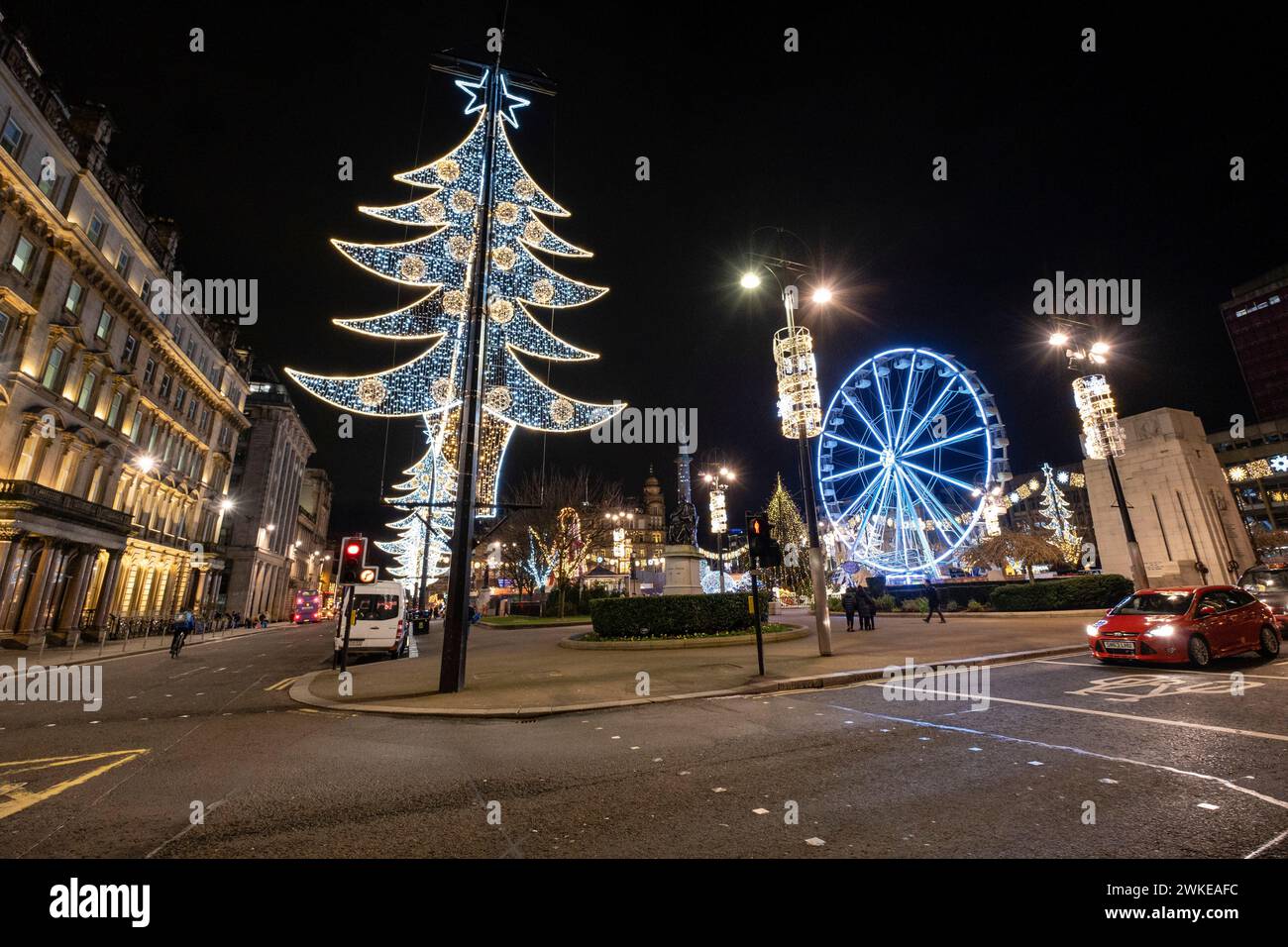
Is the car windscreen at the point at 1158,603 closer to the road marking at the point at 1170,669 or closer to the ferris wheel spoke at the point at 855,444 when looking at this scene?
the road marking at the point at 1170,669

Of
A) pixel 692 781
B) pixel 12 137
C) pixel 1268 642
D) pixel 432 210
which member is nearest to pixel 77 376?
pixel 12 137

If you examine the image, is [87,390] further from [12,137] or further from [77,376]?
[12,137]

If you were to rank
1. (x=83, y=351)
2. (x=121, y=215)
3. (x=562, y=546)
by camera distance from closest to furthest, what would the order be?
(x=83, y=351)
(x=121, y=215)
(x=562, y=546)

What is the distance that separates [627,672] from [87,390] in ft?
120

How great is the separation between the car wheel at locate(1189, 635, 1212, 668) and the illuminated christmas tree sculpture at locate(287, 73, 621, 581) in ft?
43.8

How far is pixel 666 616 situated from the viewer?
1759 cm

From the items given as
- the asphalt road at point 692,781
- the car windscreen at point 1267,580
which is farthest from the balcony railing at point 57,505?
the car windscreen at point 1267,580

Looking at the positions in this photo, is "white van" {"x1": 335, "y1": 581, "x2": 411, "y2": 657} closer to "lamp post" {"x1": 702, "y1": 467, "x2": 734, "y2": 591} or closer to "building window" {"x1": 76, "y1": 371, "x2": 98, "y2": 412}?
"lamp post" {"x1": 702, "y1": 467, "x2": 734, "y2": 591}

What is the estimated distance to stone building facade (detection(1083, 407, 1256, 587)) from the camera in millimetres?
34281

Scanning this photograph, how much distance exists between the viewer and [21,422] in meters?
24.3

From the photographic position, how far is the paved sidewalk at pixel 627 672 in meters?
8.83
